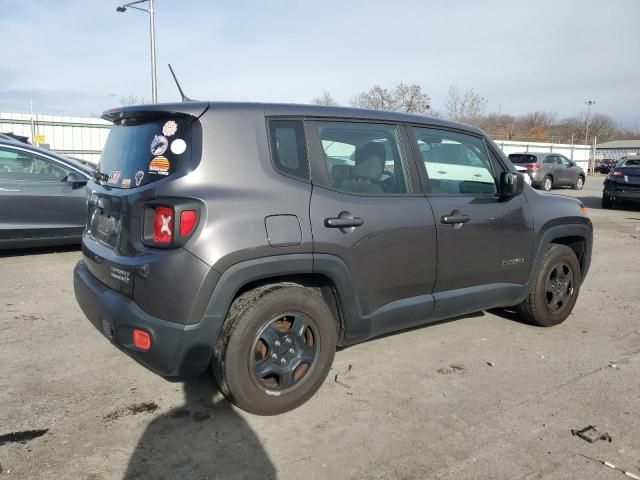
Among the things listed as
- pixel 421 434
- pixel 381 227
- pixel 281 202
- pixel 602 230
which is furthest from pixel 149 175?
pixel 602 230

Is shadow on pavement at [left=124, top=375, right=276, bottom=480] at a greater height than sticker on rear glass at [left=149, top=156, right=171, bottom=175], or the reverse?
sticker on rear glass at [left=149, top=156, right=171, bottom=175]

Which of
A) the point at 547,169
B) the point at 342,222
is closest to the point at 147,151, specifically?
the point at 342,222

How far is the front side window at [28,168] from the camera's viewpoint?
6738mm

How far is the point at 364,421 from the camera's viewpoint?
121 inches

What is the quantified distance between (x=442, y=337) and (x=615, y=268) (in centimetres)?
436

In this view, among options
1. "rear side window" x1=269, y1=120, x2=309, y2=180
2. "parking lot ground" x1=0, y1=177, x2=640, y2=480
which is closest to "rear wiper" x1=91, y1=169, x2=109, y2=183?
"rear side window" x1=269, y1=120, x2=309, y2=180

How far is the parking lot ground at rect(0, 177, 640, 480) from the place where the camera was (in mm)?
2625

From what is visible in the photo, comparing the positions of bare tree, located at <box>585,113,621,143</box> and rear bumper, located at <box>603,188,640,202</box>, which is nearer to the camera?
rear bumper, located at <box>603,188,640,202</box>

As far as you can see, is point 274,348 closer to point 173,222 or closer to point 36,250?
point 173,222

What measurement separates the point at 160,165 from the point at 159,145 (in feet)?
0.46

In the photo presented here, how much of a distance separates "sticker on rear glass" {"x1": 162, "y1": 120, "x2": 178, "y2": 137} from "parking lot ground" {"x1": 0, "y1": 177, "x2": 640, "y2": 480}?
64.3 inches

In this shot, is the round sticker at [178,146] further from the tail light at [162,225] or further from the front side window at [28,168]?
the front side window at [28,168]

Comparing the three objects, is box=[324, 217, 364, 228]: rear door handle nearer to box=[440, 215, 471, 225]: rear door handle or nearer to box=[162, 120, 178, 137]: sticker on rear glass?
box=[440, 215, 471, 225]: rear door handle

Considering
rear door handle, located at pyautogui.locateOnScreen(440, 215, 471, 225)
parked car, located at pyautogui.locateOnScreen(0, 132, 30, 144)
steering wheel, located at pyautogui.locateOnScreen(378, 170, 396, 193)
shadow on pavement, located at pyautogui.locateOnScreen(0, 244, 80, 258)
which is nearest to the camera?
steering wheel, located at pyautogui.locateOnScreen(378, 170, 396, 193)
